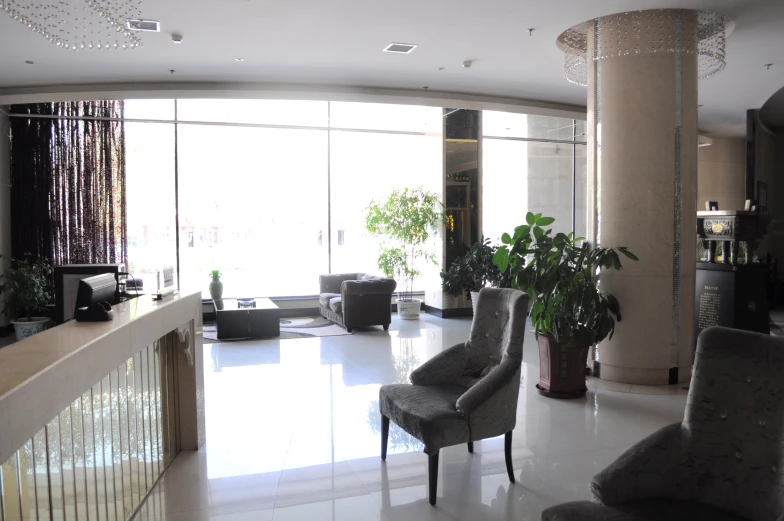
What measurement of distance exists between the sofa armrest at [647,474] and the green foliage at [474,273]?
7.16 meters

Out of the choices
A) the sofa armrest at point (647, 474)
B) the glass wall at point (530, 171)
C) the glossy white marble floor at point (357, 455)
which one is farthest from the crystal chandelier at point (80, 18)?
the glass wall at point (530, 171)

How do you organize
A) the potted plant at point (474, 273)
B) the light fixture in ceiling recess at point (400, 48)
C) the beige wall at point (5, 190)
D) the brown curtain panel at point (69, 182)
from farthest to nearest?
the potted plant at point (474, 273) < the brown curtain panel at point (69, 182) < the beige wall at point (5, 190) < the light fixture in ceiling recess at point (400, 48)

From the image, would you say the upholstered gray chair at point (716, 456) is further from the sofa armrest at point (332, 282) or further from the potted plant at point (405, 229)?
the sofa armrest at point (332, 282)

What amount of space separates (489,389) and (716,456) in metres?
1.35

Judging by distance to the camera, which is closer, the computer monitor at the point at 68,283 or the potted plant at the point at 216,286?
the computer monitor at the point at 68,283

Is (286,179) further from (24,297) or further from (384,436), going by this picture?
(384,436)

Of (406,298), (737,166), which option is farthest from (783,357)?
(737,166)

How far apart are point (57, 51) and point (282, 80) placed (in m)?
2.73

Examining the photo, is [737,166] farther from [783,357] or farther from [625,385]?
[783,357]

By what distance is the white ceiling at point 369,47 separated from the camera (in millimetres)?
5828

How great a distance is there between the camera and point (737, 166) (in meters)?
14.5

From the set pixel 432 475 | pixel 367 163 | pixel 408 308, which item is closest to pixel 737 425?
pixel 432 475

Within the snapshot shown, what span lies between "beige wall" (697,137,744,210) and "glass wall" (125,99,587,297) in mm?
4341

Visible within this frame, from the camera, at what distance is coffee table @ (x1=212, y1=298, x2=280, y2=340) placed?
351 inches
